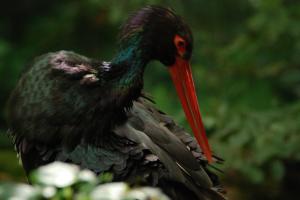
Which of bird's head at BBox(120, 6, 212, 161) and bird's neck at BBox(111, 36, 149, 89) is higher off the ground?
bird's head at BBox(120, 6, 212, 161)

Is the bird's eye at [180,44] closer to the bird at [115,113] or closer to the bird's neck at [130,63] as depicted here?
the bird at [115,113]

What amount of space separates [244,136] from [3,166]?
2.31m

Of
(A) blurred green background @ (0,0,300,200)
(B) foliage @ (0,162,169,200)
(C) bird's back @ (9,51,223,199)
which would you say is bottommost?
(A) blurred green background @ (0,0,300,200)

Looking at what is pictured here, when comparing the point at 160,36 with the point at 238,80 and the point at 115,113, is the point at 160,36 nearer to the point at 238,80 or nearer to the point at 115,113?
the point at 115,113

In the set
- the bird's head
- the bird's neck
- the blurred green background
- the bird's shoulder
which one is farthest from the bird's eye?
the blurred green background

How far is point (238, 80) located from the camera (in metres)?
6.89

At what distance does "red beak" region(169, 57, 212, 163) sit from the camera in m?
4.18

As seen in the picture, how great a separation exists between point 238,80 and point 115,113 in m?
2.92

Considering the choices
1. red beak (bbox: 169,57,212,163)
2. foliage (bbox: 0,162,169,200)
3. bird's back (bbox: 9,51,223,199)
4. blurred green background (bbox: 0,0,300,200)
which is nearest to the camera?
foliage (bbox: 0,162,169,200)

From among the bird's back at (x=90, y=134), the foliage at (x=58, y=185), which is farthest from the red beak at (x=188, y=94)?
the foliage at (x=58, y=185)

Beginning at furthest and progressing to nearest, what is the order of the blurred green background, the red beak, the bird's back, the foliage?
the blurred green background, the red beak, the bird's back, the foliage

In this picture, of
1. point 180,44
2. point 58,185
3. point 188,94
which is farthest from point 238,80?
point 58,185

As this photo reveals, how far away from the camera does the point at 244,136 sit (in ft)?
20.3

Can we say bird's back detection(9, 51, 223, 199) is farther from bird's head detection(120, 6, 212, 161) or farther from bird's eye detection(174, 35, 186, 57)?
bird's eye detection(174, 35, 186, 57)
